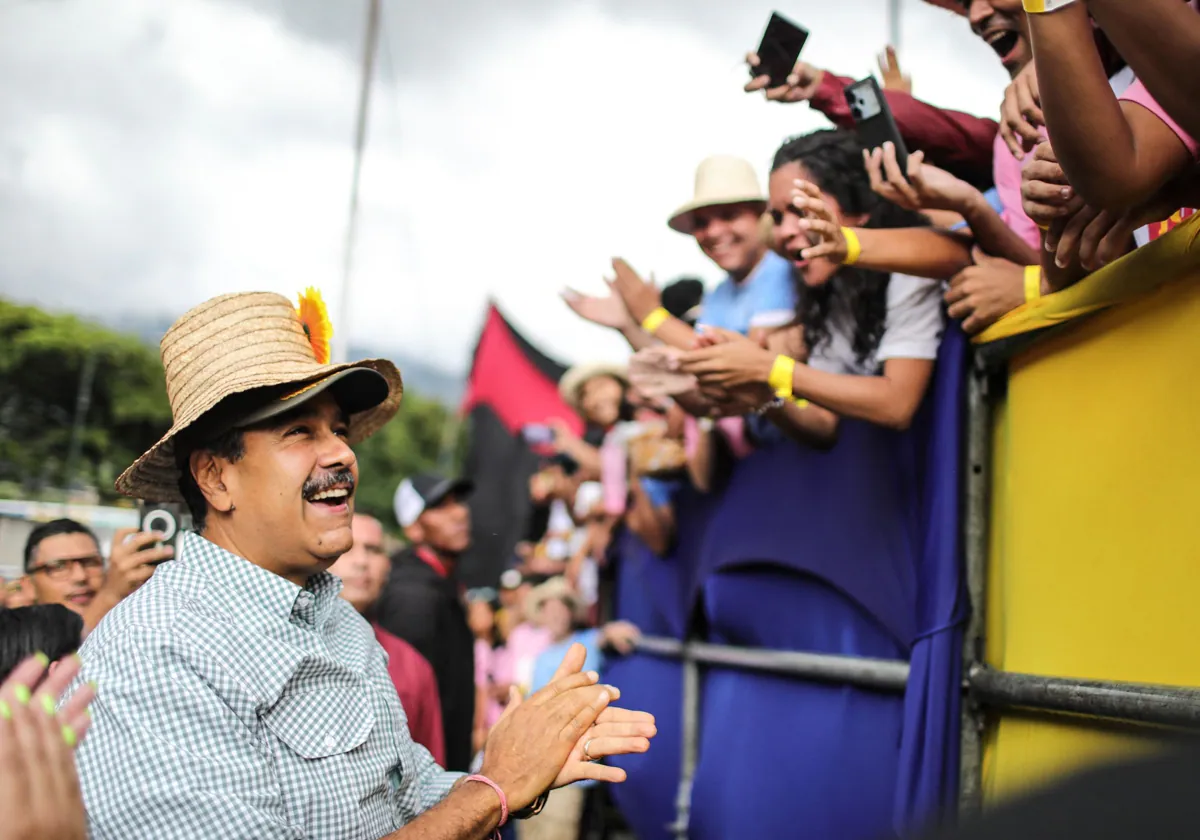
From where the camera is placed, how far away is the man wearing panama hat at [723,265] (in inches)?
145

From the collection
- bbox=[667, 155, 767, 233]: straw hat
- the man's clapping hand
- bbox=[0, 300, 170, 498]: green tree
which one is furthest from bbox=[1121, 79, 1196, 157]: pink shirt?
bbox=[0, 300, 170, 498]: green tree

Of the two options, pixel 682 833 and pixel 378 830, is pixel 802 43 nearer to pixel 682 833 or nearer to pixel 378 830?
pixel 378 830

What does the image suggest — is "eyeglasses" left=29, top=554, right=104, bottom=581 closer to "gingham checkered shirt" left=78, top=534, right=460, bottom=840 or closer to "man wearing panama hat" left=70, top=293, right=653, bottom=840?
"man wearing panama hat" left=70, top=293, right=653, bottom=840

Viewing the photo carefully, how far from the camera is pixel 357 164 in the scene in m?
7.23

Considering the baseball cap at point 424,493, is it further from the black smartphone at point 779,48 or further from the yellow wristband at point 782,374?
the black smartphone at point 779,48

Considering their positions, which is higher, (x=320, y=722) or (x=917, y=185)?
(x=917, y=185)

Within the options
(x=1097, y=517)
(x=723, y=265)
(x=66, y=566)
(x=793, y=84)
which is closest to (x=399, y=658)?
(x=66, y=566)

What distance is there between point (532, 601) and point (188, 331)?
4.98 metres

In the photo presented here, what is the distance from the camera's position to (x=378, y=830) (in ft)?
6.61

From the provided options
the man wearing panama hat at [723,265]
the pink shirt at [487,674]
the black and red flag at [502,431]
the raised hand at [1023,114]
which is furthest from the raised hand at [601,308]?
the black and red flag at [502,431]

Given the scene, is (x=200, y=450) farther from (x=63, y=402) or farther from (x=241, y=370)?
(x=63, y=402)

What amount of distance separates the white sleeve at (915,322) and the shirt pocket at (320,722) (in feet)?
5.62

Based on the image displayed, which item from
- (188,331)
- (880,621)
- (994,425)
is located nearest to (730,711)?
(880,621)

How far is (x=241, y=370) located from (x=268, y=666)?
1.97 feet
